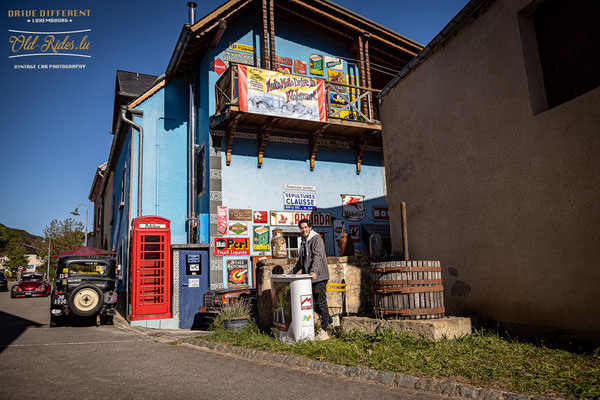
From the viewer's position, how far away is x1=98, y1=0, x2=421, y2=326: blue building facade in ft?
45.7

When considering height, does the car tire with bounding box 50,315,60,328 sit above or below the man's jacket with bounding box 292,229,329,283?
below

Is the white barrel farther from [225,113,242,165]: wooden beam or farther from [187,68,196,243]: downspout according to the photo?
[187,68,196,243]: downspout

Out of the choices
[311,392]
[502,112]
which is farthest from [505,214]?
[311,392]

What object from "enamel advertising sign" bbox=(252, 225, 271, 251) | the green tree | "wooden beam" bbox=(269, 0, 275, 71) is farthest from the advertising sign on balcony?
the green tree

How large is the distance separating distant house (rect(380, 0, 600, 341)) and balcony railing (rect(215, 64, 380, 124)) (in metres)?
5.47

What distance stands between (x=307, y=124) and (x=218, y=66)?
3735mm

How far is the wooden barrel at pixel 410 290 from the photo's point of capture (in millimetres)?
6836

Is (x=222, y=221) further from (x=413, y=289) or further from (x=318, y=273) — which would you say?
(x=413, y=289)

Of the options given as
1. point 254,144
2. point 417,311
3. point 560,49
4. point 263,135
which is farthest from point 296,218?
point 560,49

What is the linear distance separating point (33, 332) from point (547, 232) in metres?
11.4

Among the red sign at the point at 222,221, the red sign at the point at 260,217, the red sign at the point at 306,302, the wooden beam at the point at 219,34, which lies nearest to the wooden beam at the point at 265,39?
the wooden beam at the point at 219,34

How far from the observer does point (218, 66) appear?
14898 mm

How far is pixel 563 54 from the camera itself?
22.2 feet

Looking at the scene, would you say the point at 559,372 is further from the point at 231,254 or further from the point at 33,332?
the point at 33,332
